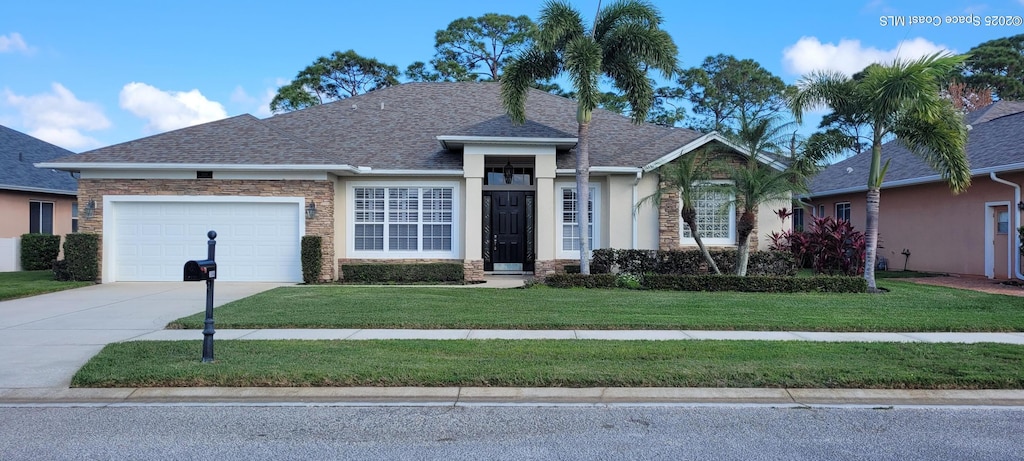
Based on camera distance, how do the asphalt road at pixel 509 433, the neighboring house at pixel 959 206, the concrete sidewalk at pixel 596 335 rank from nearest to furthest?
the asphalt road at pixel 509 433 → the concrete sidewalk at pixel 596 335 → the neighboring house at pixel 959 206

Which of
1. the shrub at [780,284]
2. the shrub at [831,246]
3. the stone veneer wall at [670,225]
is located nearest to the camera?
the shrub at [780,284]

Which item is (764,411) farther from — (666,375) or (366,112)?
(366,112)

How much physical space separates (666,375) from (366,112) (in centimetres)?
1627

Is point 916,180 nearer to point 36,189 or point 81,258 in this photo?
point 81,258

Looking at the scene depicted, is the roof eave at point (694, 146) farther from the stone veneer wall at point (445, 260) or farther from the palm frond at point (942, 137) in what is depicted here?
the stone veneer wall at point (445, 260)

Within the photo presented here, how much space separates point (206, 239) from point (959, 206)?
2016cm

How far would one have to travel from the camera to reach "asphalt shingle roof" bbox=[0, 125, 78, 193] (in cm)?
2056

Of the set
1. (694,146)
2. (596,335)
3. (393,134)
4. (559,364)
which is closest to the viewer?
(559,364)

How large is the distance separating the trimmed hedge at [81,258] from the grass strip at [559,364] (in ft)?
29.8

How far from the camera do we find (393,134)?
19.2 m

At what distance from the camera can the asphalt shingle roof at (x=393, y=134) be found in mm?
16375

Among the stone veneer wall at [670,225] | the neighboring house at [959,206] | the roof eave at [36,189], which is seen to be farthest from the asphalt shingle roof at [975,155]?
the roof eave at [36,189]

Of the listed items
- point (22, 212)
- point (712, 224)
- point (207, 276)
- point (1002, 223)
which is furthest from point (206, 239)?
point (1002, 223)

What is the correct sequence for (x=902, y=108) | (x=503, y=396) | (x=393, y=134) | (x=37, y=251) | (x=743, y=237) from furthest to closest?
1. (x=37, y=251)
2. (x=393, y=134)
3. (x=743, y=237)
4. (x=902, y=108)
5. (x=503, y=396)
